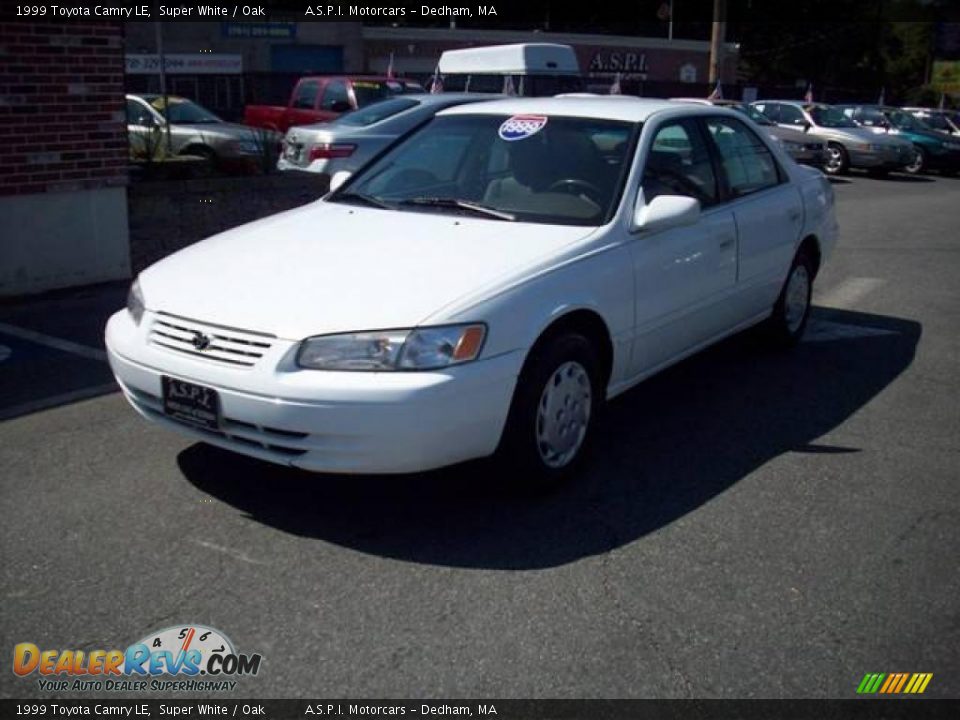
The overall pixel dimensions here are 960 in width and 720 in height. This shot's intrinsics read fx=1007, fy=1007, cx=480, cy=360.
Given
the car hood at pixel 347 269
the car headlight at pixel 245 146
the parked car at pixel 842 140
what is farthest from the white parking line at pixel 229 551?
the parked car at pixel 842 140

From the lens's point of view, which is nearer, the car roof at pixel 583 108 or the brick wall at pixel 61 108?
the car roof at pixel 583 108

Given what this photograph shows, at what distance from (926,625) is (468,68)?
18.4 meters

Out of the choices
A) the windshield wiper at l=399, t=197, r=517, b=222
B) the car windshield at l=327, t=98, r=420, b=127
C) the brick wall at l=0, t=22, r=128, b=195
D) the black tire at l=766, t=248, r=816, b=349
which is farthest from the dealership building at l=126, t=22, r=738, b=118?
the windshield wiper at l=399, t=197, r=517, b=222

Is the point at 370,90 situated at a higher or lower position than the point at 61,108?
higher

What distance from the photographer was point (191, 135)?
550 inches

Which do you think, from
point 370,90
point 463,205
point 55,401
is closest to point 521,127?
point 463,205

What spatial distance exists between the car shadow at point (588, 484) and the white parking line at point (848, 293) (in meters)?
2.27

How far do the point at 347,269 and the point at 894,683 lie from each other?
2479mm

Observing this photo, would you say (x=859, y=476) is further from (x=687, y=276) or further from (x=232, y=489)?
(x=232, y=489)

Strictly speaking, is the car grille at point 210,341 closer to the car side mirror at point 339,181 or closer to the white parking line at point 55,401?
the white parking line at point 55,401

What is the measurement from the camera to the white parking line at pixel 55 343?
6180mm

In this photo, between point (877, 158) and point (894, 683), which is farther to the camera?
point (877, 158)

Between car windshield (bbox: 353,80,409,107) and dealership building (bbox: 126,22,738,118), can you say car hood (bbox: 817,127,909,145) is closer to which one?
dealership building (bbox: 126,22,738,118)

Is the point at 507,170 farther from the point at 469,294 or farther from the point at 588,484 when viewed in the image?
the point at 588,484
